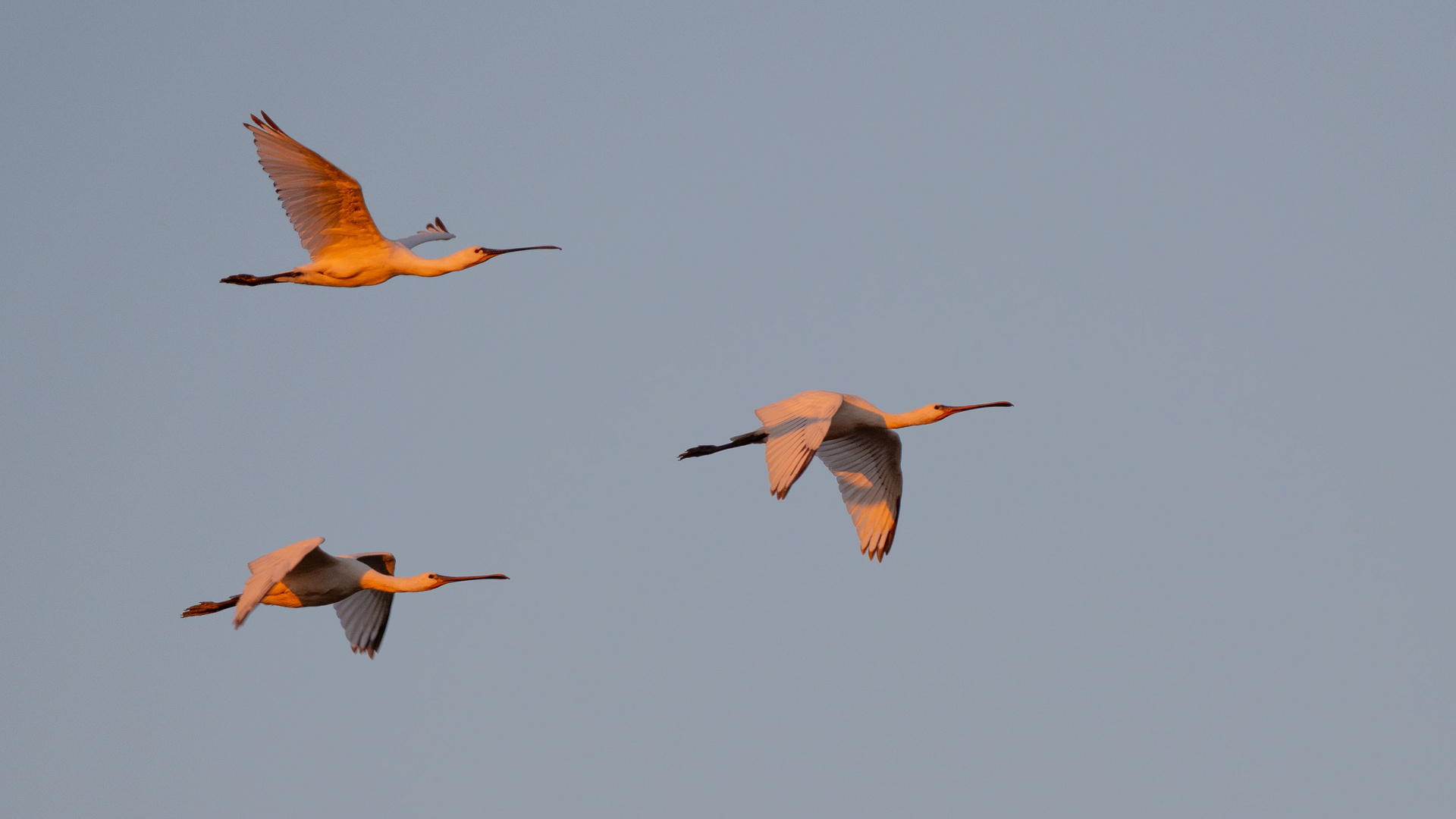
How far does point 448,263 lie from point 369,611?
3.89 metres

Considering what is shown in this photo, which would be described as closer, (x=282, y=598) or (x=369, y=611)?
(x=282, y=598)

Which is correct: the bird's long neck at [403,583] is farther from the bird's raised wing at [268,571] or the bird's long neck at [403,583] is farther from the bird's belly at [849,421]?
Result: the bird's belly at [849,421]

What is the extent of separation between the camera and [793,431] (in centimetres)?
1730

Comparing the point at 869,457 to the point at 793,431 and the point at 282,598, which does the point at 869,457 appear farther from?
the point at 282,598

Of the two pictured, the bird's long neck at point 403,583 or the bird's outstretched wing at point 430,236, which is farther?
the bird's outstretched wing at point 430,236

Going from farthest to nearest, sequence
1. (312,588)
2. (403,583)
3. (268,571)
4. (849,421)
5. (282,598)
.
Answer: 1. (849,421)
2. (403,583)
3. (282,598)
4. (312,588)
5. (268,571)

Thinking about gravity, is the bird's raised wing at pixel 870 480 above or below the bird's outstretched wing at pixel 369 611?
above

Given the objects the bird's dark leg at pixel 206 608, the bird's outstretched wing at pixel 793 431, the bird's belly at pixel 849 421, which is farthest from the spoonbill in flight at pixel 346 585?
the bird's belly at pixel 849 421

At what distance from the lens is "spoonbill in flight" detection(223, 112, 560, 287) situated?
19.2 metres

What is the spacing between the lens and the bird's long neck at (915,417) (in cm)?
2073

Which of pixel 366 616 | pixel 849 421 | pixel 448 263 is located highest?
pixel 448 263

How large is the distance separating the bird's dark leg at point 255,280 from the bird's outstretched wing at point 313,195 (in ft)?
1.42

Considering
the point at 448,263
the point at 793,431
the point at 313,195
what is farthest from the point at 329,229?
the point at 793,431

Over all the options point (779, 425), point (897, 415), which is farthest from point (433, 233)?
point (779, 425)
